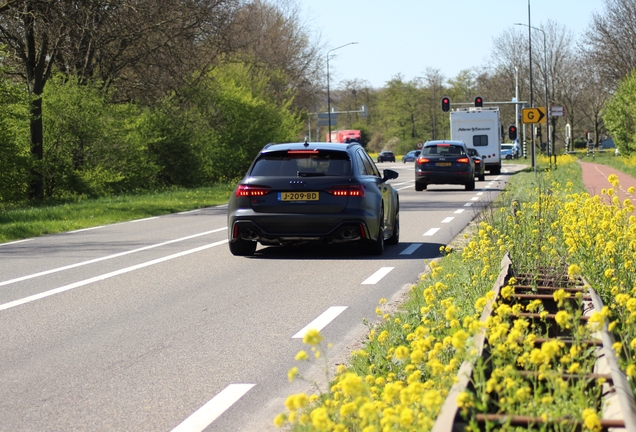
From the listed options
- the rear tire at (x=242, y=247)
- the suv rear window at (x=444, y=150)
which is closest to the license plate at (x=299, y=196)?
the rear tire at (x=242, y=247)

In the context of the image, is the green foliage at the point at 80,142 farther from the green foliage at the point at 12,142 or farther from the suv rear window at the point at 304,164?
the suv rear window at the point at 304,164

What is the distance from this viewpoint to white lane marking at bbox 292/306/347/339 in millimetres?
7774

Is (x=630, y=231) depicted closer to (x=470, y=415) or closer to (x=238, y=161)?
(x=470, y=415)

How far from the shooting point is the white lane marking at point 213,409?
5.17 metres

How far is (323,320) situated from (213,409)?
2863 mm

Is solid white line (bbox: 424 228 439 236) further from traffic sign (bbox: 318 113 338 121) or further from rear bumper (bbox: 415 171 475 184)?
traffic sign (bbox: 318 113 338 121)

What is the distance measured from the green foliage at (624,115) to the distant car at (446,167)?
15.9 metres

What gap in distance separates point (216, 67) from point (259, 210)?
32546mm

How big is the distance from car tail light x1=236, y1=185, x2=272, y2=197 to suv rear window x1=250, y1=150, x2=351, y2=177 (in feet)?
0.80

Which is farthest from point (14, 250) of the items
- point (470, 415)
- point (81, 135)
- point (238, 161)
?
point (238, 161)

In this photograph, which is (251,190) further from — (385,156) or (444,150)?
(385,156)

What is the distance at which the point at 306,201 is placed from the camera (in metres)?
12.8

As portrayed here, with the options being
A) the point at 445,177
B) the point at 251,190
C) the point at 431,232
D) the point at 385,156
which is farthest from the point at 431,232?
the point at 385,156

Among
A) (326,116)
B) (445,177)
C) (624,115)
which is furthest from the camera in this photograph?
(326,116)
